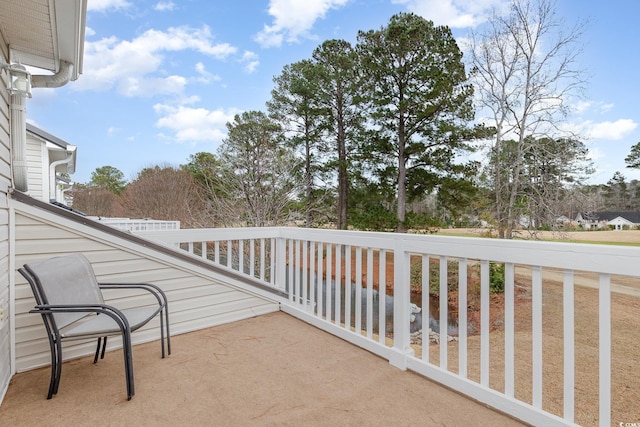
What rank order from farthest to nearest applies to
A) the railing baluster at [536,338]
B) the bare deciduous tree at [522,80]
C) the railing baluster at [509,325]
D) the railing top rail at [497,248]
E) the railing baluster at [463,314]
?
1. the bare deciduous tree at [522,80]
2. the railing baluster at [463,314]
3. the railing baluster at [509,325]
4. the railing baluster at [536,338]
5. the railing top rail at [497,248]

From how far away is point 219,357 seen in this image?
100 inches

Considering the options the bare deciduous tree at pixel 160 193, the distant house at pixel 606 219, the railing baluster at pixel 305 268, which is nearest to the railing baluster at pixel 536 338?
the railing baluster at pixel 305 268

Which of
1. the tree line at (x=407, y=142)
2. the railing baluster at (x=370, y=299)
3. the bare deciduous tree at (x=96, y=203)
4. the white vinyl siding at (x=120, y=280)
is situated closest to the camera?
the white vinyl siding at (x=120, y=280)

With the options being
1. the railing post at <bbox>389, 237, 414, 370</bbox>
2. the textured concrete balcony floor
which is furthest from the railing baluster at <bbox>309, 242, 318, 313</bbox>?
the railing post at <bbox>389, 237, 414, 370</bbox>

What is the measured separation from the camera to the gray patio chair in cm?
189

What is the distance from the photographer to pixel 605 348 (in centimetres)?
146

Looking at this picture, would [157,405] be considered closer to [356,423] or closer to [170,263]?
[356,423]

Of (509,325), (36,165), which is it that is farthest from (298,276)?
(36,165)

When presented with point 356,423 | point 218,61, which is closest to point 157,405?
point 356,423

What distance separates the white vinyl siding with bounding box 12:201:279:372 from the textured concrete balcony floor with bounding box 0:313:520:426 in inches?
8.4

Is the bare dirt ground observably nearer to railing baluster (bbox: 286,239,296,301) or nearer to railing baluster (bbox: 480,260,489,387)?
railing baluster (bbox: 480,260,489,387)

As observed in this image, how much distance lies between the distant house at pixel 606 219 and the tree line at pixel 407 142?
15.7 inches

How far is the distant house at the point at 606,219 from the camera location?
847cm

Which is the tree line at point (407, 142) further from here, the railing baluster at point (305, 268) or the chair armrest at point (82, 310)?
the chair armrest at point (82, 310)
